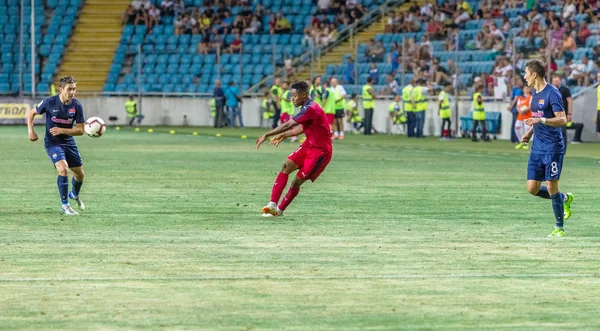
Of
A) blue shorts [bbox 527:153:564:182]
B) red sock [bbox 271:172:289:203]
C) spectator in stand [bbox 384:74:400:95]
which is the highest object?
blue shorts [bbox 527:153:564:182]

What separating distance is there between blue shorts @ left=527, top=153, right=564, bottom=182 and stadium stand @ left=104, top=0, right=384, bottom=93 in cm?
4033

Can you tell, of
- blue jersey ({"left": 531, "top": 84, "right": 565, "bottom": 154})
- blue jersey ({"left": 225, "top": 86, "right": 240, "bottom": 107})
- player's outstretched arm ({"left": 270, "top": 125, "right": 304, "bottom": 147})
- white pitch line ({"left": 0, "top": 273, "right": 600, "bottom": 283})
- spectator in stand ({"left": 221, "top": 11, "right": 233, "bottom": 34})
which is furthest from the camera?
spectator in stand ({"left": 221, "top": 11, "right": 233, "bottom": 34})

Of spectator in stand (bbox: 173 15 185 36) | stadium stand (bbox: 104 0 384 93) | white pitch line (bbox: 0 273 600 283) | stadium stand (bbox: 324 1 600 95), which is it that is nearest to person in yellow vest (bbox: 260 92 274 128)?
stadium stand (bbox: 324 1 600 95)

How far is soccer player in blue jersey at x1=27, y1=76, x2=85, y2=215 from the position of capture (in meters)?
16.8

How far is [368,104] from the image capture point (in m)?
46.7

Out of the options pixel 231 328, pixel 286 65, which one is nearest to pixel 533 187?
pixel 231 328

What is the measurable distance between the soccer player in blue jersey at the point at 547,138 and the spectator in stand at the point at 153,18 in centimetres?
4623

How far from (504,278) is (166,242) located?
13.1ft

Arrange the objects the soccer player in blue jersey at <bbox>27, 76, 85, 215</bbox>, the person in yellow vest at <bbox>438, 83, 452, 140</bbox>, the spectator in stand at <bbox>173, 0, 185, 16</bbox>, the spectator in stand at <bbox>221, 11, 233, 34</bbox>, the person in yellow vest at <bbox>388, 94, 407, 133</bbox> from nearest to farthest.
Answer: the soccer player in blue jersey at <bbox>27, 76, 85, 215</bbox>, the person in yellow vest at <bbox>438, 83, 452, 140</bbox>, the person in yellow vest at <bbox>388, 94, 407, 133</bbox>, the spectator in stand at <bbox>221, 11, 233, 34</bbox>, the spectator in stand at <bbox>173, 0, 185, 16</bbox>

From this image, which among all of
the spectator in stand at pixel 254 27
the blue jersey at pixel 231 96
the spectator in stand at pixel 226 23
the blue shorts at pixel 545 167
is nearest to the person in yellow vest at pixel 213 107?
the blue jersey at pixel 231 96

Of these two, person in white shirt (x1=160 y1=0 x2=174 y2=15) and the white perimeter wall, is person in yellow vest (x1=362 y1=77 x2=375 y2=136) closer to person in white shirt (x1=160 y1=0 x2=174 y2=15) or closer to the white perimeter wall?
the white perimeter wall

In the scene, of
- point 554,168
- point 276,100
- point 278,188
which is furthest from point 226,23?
point 554,168

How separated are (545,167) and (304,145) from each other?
11.8 feet

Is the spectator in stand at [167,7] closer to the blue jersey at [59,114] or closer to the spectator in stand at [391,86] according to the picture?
the spectator in stand at [391,86]
